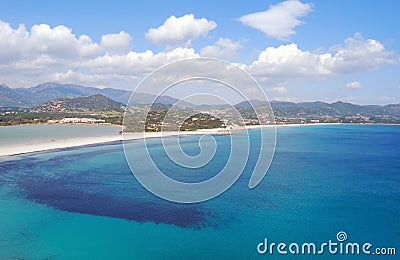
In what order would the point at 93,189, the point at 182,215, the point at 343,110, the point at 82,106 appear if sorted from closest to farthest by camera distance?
the point at 182,215 → the point at 93,189 → the point at 82,106 → the point at 343,110

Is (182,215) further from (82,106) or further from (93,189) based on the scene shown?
(82,106)

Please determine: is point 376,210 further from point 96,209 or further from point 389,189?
point 96,209

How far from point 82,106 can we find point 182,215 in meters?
107

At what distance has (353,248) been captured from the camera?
11812 mm

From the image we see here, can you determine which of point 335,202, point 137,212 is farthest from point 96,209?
point 335,202

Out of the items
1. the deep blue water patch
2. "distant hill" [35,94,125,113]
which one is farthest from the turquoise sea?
"distant hill" [35,94,125,113]

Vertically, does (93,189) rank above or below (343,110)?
below

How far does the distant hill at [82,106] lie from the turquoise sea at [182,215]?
85.6 m

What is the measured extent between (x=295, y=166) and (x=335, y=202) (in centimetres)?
1076

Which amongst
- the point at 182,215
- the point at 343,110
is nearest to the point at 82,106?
the point at 182,215

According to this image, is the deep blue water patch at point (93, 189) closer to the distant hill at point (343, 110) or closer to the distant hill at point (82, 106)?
the distant hill at point (82, 106)

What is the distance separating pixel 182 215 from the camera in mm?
14695

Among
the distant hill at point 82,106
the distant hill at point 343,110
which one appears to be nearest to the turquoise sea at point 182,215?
the distant hill at point 82,106

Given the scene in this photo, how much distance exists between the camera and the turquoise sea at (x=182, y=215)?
11.6m
